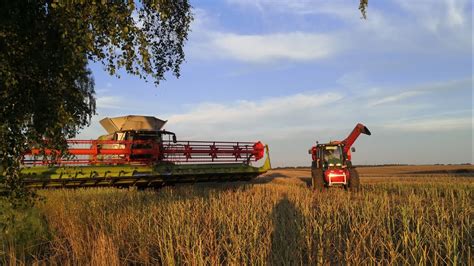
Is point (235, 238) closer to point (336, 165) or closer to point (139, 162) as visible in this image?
point (139, 162)

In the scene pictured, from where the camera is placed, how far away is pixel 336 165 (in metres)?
15.9

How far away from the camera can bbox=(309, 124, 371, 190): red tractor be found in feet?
50.4

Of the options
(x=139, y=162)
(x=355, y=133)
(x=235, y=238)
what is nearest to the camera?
(x=235, y=238)

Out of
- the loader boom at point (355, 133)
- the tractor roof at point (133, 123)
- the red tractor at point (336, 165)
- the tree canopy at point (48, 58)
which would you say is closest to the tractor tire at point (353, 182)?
the red tractor at point (336, 165)

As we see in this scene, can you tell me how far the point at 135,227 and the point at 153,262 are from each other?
60.1 inches

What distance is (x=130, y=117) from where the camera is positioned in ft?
47.8

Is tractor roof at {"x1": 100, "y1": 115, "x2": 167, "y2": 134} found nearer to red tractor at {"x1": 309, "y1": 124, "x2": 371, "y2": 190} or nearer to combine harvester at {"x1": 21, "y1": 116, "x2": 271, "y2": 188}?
combine harvester at {"x1": 21, "y1": 116, "x2": 271, "y2": 188}

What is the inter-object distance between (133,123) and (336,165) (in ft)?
25.3

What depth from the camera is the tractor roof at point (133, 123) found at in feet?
47.6

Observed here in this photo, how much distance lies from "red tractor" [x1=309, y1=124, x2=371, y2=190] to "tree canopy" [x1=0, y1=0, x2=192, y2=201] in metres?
11.6

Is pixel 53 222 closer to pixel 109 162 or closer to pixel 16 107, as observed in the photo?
pixel 16 107

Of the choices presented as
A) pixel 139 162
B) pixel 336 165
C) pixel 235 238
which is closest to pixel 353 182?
pixel 336 165

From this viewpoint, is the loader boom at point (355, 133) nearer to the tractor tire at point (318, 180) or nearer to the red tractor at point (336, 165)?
the red tractor at point (336, 165)

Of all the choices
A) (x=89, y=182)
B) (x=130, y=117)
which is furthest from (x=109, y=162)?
(x=130, y=117)
